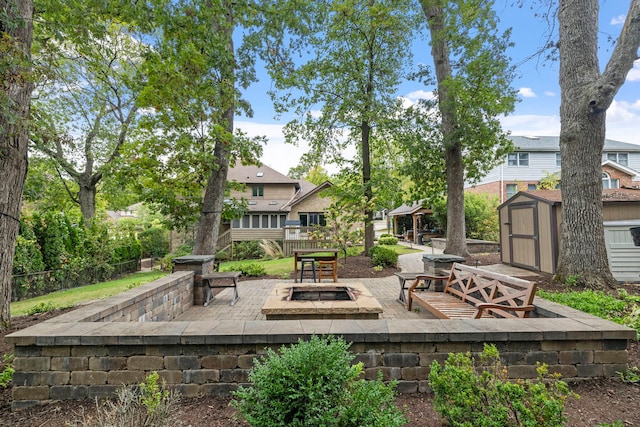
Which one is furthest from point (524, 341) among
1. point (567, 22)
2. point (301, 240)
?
point (301, 240)

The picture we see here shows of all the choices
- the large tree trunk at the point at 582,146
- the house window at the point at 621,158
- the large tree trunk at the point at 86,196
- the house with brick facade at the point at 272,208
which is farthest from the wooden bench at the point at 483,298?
the house window at the point at 621,158

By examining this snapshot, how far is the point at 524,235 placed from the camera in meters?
10.9

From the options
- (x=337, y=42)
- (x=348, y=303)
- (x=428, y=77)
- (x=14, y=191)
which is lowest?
(x=348, y=303)

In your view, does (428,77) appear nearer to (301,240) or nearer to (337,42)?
(337,42)

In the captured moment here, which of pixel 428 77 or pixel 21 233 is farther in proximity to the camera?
pixel 428 77

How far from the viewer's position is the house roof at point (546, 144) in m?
24.9

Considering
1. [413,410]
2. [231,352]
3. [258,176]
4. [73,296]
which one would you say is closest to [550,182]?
[258,176]

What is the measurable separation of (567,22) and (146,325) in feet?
31.3

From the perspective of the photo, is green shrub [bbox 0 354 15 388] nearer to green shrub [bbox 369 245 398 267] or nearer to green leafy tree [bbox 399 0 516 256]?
green shrub [bbox 369 245 398 267]

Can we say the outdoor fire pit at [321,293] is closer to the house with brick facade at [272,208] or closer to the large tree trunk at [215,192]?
the large tree trunk at [215,192]

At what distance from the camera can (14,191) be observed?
15.8 feet

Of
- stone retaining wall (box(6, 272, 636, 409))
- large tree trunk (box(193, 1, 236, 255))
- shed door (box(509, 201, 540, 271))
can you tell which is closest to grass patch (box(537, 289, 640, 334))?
stone retaining wall (box(6, 272, 636, 409))

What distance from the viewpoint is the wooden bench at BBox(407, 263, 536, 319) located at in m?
3.85

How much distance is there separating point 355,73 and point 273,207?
13738 millimetres
